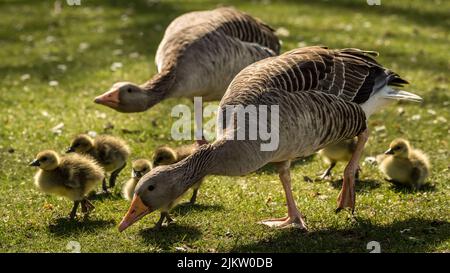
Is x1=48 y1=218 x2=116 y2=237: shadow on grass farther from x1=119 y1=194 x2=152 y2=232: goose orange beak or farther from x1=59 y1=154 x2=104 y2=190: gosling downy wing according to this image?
x1=119 y1=194 x2=152 y2=232: goose orange beak

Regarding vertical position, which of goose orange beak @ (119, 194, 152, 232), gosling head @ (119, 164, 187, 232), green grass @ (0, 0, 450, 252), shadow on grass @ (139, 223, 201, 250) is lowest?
green grass @ (0, 0, 450, 252)

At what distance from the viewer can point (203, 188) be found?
308 inches

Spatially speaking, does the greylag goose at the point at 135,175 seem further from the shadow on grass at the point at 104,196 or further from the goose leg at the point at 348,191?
the goose leg at the point at 348,191

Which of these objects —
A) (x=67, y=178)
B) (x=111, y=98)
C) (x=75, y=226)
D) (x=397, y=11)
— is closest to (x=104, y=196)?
(x=67, y=178)

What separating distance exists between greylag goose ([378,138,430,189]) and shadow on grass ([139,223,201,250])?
2244 millimetres

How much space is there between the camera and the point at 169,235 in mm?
6535

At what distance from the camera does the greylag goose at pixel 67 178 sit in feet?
22.9

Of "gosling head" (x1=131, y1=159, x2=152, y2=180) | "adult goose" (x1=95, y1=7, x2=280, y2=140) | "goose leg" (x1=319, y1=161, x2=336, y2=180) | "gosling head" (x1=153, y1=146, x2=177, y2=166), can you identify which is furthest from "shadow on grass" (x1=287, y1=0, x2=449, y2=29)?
"gosling head" (x1=131, y1=159, x2=152, y2=180)

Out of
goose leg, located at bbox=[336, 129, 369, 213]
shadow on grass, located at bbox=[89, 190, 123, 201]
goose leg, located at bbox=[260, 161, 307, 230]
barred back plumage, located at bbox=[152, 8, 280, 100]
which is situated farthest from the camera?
barred back plumage, located at bbox=[152, 8, 280, 100]

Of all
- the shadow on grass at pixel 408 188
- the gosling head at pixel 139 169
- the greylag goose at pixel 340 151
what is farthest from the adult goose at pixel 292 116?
the gosling head at pixel 139 169

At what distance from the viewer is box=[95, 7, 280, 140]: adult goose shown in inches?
304

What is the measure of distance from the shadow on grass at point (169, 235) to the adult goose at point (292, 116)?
64cm

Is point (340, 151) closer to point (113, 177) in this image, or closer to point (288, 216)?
point (288, 216)
